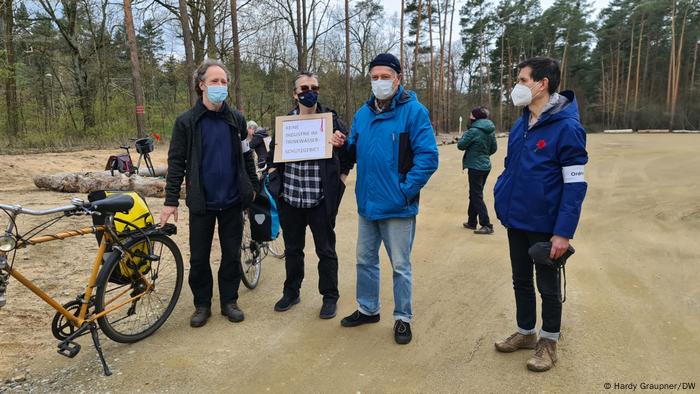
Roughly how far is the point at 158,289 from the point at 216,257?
1.51 meters

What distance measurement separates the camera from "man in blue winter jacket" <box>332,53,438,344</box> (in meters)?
3.09

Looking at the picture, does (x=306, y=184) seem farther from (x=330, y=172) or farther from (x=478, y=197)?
(x=478, y=197)

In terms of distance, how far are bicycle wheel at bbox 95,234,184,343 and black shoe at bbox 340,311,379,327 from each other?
1417 millimetres

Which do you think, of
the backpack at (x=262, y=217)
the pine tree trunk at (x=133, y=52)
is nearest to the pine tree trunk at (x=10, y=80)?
the pine tree trunk at (x=133, y=52)

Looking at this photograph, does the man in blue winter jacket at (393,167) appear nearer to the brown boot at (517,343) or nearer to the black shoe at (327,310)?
the black shoe at (327,310)

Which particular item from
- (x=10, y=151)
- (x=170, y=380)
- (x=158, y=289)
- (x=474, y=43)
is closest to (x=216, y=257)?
(x=158, y=289)

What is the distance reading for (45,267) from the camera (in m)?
4.51

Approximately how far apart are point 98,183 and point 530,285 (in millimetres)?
8360

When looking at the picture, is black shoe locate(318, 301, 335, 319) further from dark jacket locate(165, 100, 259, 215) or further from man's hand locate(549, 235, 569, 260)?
man's hand locate(549, 235, 569, 260)

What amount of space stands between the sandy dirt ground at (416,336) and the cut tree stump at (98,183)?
266 centimetres

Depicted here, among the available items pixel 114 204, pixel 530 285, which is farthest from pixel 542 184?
pixel 114 204

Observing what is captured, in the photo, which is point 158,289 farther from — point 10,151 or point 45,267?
point 10,151

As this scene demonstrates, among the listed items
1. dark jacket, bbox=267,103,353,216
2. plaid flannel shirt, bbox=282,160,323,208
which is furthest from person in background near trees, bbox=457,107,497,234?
plaid flannel shirt, bbox=282,160,323,208

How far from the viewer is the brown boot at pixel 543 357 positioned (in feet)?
9.34
